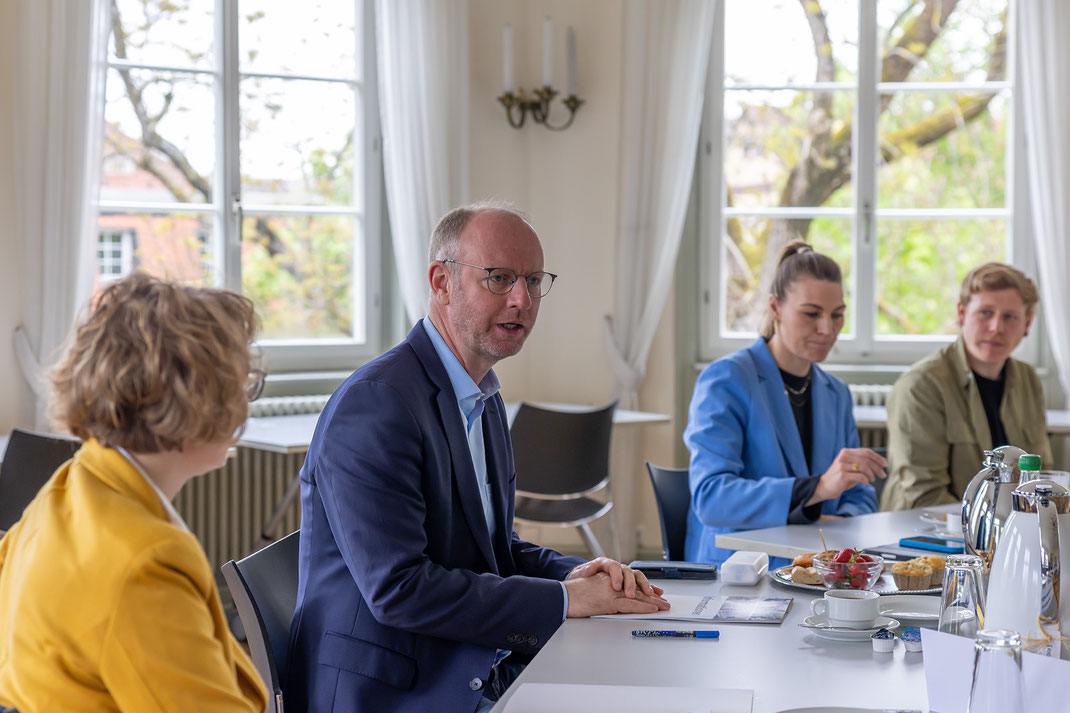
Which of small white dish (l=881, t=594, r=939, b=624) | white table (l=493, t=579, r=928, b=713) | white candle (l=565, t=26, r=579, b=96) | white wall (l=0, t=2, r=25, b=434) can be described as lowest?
white table (l=493, t=579, r=928, b=713)

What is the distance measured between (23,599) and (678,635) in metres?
0.90

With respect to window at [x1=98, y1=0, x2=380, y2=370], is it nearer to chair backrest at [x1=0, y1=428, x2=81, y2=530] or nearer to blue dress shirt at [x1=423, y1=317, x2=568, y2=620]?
Answer: chair backrest at [x1=0, y1=428, x2=81, y2=530]

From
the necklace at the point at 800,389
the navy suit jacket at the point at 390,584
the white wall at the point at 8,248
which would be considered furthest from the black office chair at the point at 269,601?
the white wall at the point at 8,248

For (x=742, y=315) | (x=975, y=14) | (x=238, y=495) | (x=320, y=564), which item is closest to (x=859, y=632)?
(x=320, y=564)

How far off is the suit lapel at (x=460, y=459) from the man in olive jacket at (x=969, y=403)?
70.8 inches

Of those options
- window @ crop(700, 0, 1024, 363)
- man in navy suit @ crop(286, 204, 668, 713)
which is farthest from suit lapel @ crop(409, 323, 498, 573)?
window @ crop(700, 0, 1024, 363)

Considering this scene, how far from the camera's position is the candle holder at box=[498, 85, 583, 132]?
516cm

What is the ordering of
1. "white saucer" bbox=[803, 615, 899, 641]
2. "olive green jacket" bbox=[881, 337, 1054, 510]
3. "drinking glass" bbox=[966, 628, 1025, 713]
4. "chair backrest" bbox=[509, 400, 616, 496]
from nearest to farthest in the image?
"drinking glass" bbox=[966, 628, 1025, 713]
"white saucer" bbox=[803, 615, 899, 641]
"olive green jacket" bbox=[881, 337, 1054, 510]
"chair backrest" bbox=[509, 400, 616, 496]

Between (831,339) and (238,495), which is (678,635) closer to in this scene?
(831,339)

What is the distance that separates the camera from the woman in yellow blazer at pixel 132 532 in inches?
40.8

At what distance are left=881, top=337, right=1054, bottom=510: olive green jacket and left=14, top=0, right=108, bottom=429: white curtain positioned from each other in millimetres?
2957

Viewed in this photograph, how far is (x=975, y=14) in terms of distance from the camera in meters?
5.08

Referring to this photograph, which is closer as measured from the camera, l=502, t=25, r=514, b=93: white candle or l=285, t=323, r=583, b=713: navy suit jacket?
l=285, t=323, r=583, b=713: navy suit jacket

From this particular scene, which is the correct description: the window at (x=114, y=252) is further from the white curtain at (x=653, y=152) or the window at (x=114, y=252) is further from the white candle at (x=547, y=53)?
the white curtain at (x=653, y=152)
